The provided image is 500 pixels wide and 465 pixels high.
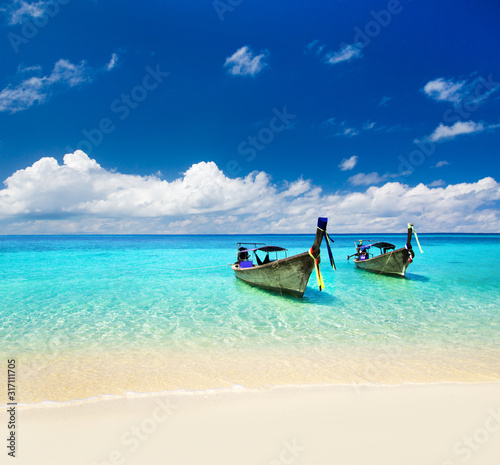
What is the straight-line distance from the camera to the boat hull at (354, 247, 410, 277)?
20.4 meters

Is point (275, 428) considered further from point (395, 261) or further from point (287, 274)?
point (395, 261)

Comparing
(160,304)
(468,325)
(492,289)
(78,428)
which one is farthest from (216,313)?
(492,289)

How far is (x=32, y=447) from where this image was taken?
407 centimetres

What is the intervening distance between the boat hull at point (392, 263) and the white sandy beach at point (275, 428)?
16.1 metres

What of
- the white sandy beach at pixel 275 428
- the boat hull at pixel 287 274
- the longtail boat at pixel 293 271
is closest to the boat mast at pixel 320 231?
the longtail boat at pixel 293 271

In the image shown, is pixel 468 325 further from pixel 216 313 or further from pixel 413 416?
pixel 216 313

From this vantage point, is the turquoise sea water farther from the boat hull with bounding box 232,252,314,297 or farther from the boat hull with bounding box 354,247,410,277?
the boat hull with bounding box 354,247,410,277

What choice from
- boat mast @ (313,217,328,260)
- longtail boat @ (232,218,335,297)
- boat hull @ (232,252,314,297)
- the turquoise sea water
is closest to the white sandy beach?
the turquoise sea water

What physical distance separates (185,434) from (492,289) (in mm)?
20373

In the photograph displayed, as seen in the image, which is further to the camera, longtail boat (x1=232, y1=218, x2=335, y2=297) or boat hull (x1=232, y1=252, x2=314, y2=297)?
boat hull (x1=232, y1=252, x2=314, y2=297)

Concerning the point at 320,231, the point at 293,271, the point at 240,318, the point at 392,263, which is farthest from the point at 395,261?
the point at 240,318

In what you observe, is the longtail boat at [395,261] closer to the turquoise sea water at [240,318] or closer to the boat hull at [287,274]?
the turquoise sea water at [240,318]

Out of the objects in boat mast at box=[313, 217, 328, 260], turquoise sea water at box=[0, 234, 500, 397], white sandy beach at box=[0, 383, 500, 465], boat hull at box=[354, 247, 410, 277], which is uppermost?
boat mast at box=[313, 217, 328, 260]

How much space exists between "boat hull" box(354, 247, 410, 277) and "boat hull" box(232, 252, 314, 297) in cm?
1096
